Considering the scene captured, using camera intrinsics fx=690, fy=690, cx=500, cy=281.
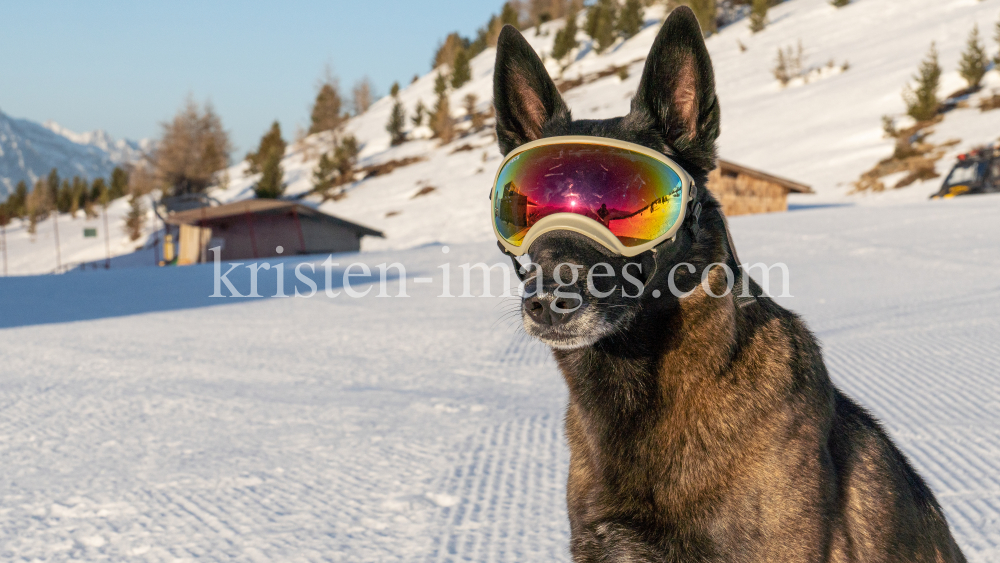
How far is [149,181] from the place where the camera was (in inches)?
2594

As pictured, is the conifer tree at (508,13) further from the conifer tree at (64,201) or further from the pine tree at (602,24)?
the conifer tree at (64,201)

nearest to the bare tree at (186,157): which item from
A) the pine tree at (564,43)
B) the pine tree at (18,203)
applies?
the pine tree at (18,203)

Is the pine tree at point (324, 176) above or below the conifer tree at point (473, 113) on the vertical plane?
below

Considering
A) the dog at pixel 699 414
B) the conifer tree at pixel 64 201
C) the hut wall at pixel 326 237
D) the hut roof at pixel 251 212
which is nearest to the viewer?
the dog at pixel 699 414

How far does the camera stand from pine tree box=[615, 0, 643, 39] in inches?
2589

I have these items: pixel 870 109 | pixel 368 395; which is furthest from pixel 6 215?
pixel 368 395

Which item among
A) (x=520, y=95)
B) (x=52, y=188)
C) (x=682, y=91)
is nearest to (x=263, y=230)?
(x=520, y=95)

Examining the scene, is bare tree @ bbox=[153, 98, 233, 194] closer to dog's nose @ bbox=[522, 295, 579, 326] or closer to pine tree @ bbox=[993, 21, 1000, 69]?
pine tree @ bbox=[993, 21, 1000, 69]

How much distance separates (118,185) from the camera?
74750 millimetres

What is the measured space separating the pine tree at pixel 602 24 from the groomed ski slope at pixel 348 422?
60275 millimetres

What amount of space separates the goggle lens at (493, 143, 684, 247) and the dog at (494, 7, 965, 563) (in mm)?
63

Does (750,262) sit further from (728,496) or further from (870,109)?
(870,109)

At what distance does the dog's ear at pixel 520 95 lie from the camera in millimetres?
1973

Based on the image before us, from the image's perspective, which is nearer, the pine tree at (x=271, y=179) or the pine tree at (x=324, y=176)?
the pine tree at (x=271, y=179)
